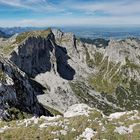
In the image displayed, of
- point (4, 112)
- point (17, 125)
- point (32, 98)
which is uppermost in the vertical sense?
point (17, 125)

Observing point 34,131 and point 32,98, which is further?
point 32,98

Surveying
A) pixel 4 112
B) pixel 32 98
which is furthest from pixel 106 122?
pixel 32 98

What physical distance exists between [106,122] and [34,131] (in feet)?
30.1

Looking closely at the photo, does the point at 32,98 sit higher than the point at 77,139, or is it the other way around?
the point at 77,139

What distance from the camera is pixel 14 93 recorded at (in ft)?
365

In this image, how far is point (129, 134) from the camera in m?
37.1

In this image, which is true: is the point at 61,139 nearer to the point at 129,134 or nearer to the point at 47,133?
the point at 47,133

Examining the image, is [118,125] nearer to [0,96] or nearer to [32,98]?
[0,96]

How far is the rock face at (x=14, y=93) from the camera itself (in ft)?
327

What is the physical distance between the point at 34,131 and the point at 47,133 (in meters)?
1.91

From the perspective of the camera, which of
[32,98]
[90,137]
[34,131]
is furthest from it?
[32,98]

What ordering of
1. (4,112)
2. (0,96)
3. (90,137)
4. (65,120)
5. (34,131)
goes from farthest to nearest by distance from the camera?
(0,96) < (4,112) < (65,120) < (34,131) < (90,137)

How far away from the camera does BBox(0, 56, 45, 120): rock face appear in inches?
3922

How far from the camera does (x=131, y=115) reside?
145 ft
